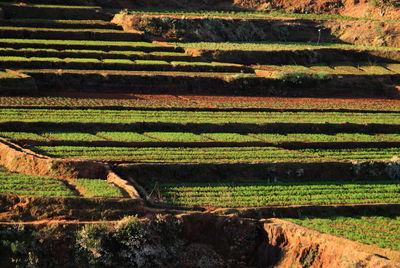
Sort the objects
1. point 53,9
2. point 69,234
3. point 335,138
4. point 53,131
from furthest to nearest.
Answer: point 53,9
point 335,138
point 53,131
point 69,234

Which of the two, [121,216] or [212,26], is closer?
[121,216]

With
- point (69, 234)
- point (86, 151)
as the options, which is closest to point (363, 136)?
point (86, 151)

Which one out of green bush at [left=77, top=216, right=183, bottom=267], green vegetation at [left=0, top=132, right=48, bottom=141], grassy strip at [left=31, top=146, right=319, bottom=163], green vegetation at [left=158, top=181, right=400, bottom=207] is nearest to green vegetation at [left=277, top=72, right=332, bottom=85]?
grassy strip at [left=31, top=146, right=319, bottom=163]

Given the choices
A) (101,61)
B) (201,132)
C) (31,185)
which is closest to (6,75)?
(101,61)

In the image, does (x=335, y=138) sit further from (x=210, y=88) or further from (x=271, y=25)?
(x=271, y=25)

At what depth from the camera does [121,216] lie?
30125 millimetres

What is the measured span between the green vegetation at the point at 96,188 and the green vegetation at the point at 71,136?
543 cm

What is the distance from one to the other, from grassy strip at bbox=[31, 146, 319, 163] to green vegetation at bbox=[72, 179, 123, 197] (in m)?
2.91

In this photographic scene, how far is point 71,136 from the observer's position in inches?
1511

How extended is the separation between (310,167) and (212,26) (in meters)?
27.4

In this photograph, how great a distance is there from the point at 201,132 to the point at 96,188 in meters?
11.4

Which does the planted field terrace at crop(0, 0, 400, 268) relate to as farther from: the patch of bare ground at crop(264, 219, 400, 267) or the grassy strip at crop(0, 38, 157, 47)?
the grassy strip at crop(0, 38, 157, 47)

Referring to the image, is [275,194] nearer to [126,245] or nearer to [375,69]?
[126,245]

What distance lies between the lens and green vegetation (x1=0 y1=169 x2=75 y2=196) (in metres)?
30.7
